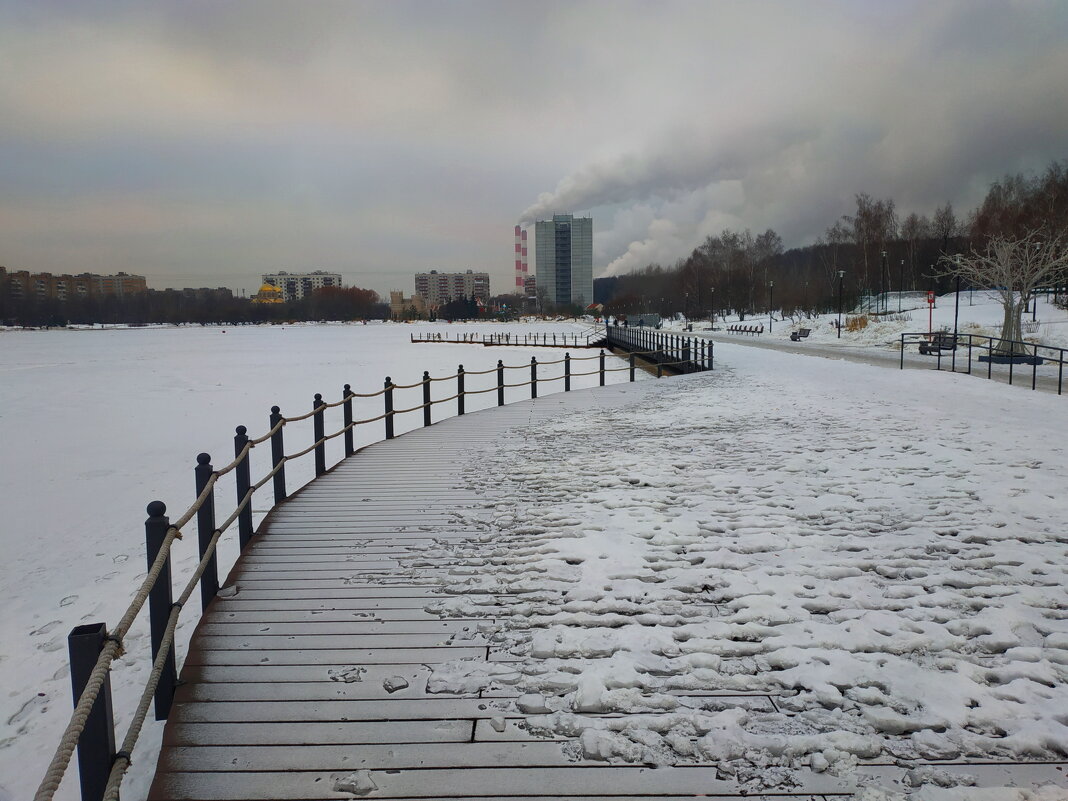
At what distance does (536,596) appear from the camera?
5094mm

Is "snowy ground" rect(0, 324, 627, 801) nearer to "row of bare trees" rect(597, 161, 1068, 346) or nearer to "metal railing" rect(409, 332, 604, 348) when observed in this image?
"metal railing" rect(409, 332, 604, 348)

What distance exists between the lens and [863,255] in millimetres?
98250

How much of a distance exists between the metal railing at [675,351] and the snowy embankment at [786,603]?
15.5m

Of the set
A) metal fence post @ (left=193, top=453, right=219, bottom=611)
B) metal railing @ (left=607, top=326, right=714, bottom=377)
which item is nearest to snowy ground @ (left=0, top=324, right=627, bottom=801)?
metal fence post @ (left=193, top=453, right=219, bottom=611)

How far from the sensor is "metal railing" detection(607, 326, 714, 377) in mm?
26531

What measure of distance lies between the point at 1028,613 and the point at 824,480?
3747mm

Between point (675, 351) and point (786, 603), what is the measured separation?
26.3 meters

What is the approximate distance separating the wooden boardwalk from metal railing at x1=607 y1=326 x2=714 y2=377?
18882 millimetres

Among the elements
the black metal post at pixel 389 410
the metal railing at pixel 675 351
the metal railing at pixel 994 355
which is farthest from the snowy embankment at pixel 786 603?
the metal railing at pixel 675 351

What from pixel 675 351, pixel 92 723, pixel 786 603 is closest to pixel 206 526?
pixel 92 723

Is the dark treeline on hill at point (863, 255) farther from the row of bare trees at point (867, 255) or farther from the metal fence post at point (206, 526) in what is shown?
the metal fence post at point (206, 526)

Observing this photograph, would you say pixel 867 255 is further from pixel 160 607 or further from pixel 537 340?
pixel 160 607

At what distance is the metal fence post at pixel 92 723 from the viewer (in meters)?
2.75

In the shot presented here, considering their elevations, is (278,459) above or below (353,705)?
above
